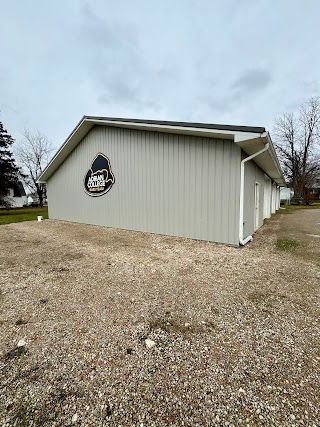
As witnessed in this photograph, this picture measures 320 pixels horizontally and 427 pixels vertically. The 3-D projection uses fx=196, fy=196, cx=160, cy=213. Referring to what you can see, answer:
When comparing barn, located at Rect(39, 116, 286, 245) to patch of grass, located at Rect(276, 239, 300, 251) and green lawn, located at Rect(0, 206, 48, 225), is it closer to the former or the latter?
patch of grass, located at Rect(276, 239, 300, 251)

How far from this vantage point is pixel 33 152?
27188mm

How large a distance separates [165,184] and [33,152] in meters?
28.2

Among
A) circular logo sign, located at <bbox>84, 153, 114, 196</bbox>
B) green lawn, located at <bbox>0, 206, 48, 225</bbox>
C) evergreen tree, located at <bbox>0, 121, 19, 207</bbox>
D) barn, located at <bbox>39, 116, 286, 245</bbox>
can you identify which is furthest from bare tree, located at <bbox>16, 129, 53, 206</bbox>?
circular logo sign, located at <bbox>84, 153, 114, 196</bbox>

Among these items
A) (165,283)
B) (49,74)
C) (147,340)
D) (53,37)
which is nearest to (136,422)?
(147,340)

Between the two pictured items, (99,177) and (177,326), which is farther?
(99,177)

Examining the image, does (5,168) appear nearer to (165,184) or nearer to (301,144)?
(165,184)

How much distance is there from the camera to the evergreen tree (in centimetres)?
1853

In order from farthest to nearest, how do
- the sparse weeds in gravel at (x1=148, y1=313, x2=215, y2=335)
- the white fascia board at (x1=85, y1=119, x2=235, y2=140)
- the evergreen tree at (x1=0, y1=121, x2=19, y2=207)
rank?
1. the evergreen tree at (x1=0, y1=121, x2=19, y2=207)
2. the white fascia board at (x1=85, y1=119, x2=235, y2=140)
3. the sparse weeds in gravel at (x1=148, y1=313, x2=215, y2=335)

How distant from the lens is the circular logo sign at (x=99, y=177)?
8.18 meters

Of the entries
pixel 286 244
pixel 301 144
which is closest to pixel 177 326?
pixel 286 244

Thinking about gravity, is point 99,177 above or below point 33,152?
below

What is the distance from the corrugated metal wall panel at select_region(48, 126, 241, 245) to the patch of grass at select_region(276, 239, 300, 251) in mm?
1267

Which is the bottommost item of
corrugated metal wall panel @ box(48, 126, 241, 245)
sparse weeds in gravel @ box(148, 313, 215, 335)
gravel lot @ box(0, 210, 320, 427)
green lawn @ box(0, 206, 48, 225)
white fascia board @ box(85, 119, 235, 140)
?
sparse weeds in gravel @ box(148, 313, 215, 335)

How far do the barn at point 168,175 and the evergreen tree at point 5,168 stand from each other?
12.8 m
